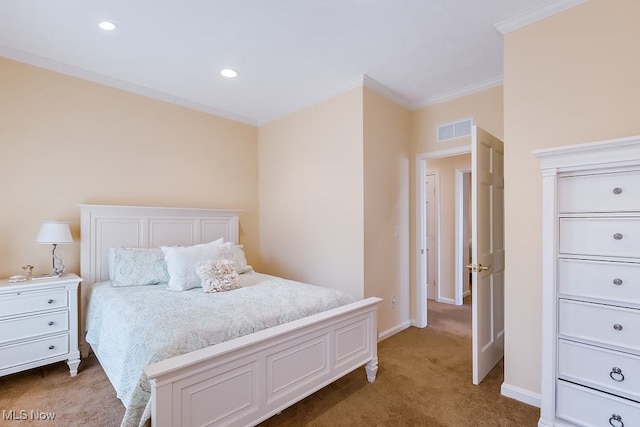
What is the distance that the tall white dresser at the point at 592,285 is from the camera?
1497 millimetres

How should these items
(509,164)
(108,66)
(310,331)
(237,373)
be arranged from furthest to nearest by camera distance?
1. (108,66)
2. (509,164)
3. (310,331)
4. (237,373)

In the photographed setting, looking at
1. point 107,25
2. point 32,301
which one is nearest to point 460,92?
point 107,25

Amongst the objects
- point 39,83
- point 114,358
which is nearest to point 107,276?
point 114,358

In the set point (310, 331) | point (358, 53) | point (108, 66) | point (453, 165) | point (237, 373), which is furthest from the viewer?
point (453, 165)

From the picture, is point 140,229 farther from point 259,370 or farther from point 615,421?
point 615,421

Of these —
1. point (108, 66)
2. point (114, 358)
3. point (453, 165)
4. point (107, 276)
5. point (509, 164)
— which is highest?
point (108, 66)

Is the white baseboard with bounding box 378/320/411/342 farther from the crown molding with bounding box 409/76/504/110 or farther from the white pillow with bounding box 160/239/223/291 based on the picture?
the crown molding with bounding box 409/76/504/110

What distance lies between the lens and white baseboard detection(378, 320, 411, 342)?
3.31 meters

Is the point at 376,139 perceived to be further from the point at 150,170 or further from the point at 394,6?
the point at 150,170

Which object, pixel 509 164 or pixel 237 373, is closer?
pixel 237 373

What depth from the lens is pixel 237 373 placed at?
5.36ft

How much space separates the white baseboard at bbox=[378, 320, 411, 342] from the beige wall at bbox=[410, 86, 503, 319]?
0.16m

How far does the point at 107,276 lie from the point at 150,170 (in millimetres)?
1185

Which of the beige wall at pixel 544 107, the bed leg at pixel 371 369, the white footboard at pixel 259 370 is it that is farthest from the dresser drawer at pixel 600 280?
the bed leg at pixel 371 369
